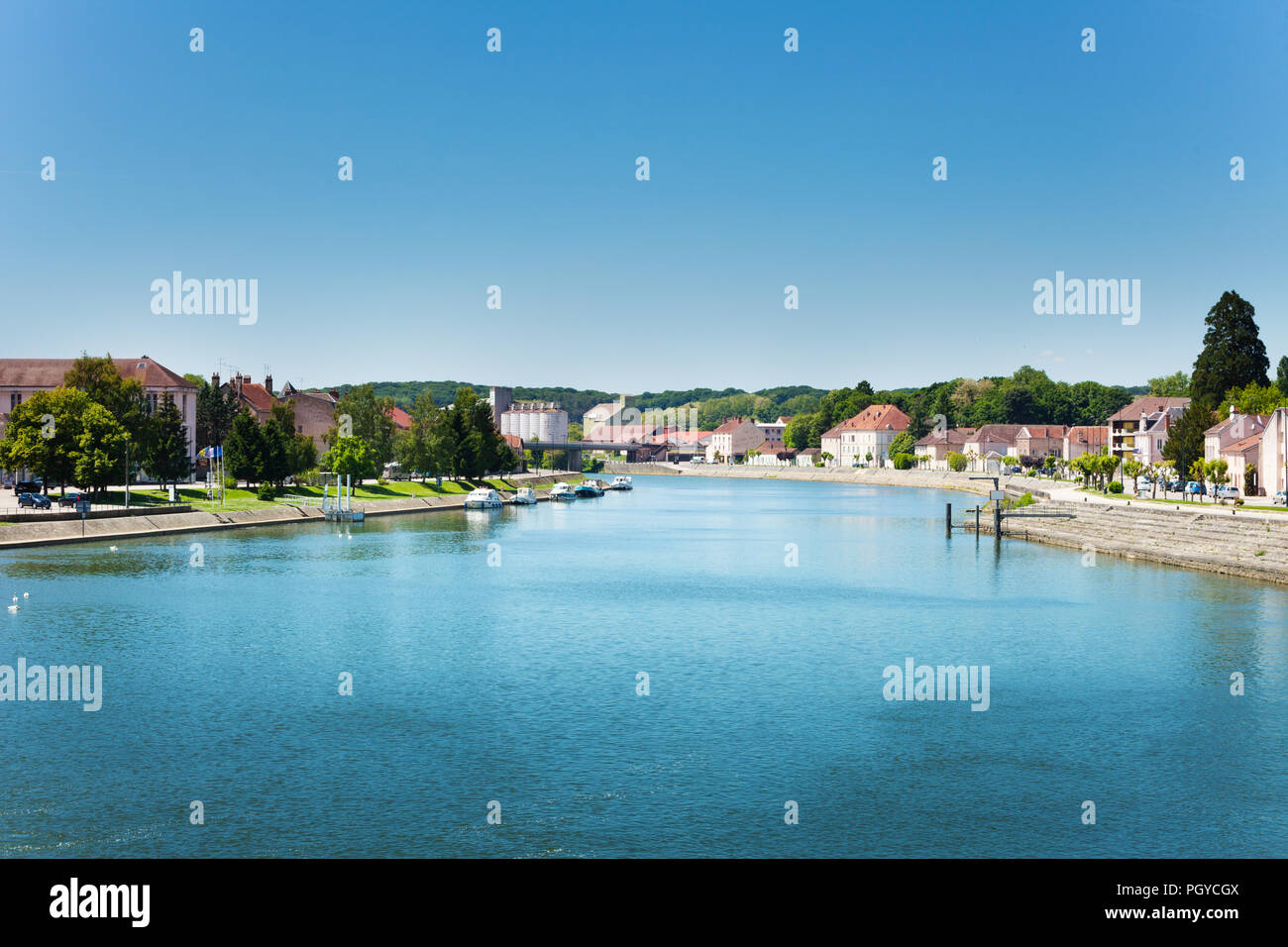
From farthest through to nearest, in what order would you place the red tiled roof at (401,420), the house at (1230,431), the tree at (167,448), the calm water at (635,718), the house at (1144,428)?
the red tiled roof at (401,420) → the house at (1144,428) → the house at (1230,431) → the tree at (167,448) → the calm water at (635,718)

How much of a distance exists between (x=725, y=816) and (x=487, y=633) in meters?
23.7

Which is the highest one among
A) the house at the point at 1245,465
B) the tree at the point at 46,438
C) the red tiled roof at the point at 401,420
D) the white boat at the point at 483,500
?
the red tiled roof at the point at 401,420

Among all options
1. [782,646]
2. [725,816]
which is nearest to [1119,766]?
[725,816]

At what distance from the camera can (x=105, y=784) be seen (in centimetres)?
2406

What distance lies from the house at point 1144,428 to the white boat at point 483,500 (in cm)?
8101

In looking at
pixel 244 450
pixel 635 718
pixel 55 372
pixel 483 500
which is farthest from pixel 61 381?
pixel 635 718

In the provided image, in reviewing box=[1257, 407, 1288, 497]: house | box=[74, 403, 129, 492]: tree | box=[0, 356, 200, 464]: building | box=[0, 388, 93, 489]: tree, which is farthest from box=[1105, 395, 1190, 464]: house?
box=[0, 388, 93, 489]: tree

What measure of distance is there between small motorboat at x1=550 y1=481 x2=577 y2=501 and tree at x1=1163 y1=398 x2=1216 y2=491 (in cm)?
8186

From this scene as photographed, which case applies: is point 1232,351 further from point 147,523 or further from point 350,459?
point 147,523

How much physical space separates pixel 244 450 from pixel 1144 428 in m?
119

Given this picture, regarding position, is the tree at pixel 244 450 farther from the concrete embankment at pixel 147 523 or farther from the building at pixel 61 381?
the building at pixel 61 381

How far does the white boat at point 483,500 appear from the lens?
128 m

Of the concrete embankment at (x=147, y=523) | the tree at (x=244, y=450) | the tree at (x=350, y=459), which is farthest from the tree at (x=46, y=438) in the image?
the tree at (x=350, y=459)
